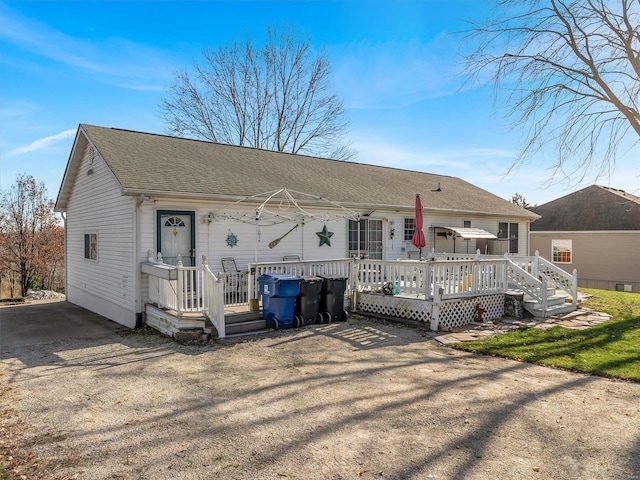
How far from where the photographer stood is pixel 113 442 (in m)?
3.83

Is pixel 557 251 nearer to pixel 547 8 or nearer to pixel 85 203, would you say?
pixel 547 8

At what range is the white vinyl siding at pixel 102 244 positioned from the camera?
31.7 ft

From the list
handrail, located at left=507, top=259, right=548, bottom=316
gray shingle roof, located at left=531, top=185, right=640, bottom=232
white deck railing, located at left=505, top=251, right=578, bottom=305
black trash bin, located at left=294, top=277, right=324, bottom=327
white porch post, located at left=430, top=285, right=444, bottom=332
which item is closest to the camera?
white porch post, located at left=430, top=285, right=444, bottom=332

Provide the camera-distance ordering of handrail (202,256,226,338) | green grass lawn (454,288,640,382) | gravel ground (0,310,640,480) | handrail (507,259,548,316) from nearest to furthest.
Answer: gravel ground (0,310,640,480)
green grass lawn (454,288,640,382)
handrail (202,256,226,338)
handrail (507,259,548,316)

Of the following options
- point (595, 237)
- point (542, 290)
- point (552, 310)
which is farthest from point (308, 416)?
point (595, 237)

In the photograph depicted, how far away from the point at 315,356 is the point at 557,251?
22.5 meters

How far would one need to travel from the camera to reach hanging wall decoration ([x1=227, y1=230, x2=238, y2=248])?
34.8 ft

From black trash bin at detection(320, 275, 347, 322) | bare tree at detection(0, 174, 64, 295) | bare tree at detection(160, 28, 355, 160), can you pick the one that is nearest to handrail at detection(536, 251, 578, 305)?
black trash bin at detection(320, 275, 347, 322)

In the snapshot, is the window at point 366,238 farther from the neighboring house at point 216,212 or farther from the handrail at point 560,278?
the handrail at point 560,278

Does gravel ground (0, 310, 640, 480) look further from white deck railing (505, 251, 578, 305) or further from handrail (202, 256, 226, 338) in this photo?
white deck railing (505, 251, 578, 305)

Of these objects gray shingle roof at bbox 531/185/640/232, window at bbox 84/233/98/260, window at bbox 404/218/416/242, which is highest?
gray shingle roof at bbox 531/185/640/232

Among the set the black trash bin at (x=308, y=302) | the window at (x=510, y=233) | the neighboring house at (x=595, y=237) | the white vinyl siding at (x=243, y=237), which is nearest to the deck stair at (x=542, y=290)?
the white vinyl siding at (x=243, y=237)

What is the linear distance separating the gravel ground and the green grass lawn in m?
0.41

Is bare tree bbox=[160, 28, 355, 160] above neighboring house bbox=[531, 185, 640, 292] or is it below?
above
